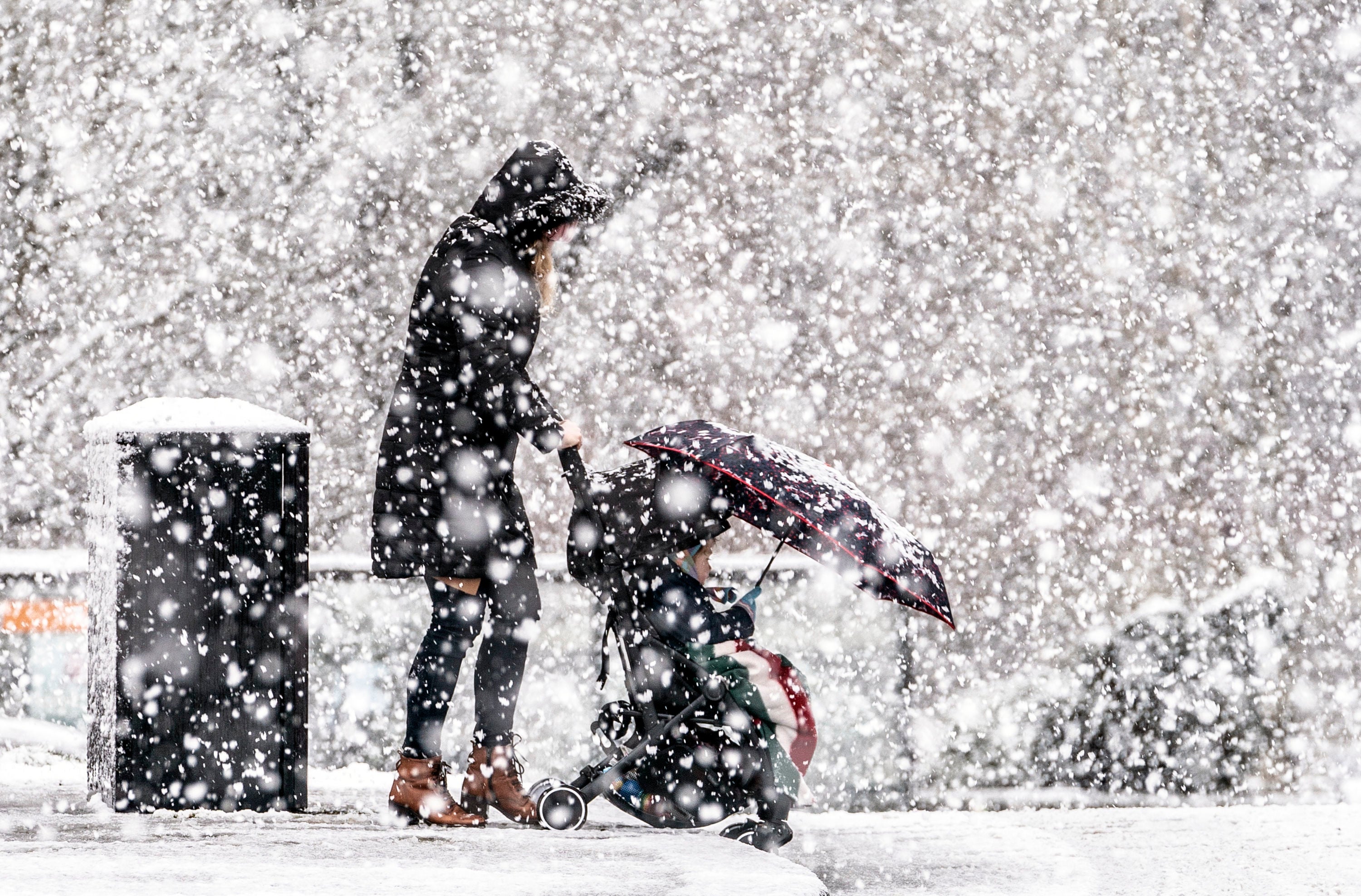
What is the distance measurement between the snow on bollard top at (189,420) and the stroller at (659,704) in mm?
832

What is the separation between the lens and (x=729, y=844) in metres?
3.07

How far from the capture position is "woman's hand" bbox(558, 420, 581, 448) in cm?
332

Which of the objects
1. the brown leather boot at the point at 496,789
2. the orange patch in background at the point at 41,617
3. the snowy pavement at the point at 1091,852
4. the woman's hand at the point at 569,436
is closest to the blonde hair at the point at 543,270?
the woman's hand at the point at 569,436

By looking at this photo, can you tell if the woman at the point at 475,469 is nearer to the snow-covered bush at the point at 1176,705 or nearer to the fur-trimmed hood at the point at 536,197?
the fur-trimmed hood at the point at 536,197

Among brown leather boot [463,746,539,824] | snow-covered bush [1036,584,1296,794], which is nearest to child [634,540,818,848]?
brown leather boot [463,746,539,824]

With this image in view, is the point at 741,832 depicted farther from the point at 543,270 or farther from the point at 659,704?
the point at 543,270

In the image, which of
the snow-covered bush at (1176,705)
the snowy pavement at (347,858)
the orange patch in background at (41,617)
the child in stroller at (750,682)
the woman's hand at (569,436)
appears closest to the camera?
the snowy pavement at (347,858)

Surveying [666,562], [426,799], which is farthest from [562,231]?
[426,799]

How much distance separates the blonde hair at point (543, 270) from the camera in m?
3.51

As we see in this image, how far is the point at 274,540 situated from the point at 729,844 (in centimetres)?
147

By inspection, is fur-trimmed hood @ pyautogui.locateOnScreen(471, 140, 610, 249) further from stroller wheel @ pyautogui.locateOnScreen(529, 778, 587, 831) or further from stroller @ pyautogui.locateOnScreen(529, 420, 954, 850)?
stroller wheel @ pyautogui.locateOnScreen(529, 778, 587, 831)

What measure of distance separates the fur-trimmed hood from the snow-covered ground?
4.93ft

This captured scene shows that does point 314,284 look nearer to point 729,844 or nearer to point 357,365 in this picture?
point 357,365

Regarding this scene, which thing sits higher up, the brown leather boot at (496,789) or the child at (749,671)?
the child at (749,671)
